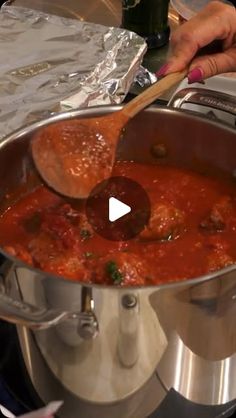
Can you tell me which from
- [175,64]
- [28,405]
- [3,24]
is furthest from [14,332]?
[3,24]

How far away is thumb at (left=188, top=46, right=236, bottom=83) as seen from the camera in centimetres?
100

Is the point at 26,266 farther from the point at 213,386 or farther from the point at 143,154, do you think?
the point at 143,154

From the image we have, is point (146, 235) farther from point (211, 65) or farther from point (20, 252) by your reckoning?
point (211, 65)

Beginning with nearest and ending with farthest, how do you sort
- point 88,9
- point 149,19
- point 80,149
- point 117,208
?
point 80,149 → point 117,208 → point 149,19 → point 88,9

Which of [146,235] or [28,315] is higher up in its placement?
[28,315]

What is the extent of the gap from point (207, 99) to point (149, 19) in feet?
1.82

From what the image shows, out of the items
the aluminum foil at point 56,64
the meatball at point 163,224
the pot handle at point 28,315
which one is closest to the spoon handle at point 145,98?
the meatball at point 163,224

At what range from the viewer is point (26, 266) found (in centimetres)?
63

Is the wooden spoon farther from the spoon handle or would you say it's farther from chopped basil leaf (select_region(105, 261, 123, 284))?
chopped basil leaf (select_region(105, 261, 123, 284))

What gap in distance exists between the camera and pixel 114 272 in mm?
786

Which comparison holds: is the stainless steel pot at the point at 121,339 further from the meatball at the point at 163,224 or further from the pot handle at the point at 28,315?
the meatball at the point at 163,224

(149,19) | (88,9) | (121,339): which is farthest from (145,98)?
(88,9)

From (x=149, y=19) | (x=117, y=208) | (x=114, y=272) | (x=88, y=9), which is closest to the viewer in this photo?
(x=114, y=272)

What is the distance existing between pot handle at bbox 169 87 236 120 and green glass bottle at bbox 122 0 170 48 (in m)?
0.50
